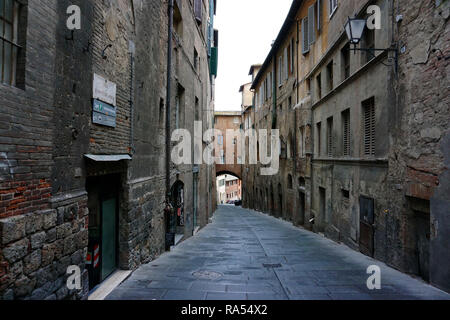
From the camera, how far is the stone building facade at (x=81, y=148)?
3.96 m

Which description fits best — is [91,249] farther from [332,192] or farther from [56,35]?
[332,192]

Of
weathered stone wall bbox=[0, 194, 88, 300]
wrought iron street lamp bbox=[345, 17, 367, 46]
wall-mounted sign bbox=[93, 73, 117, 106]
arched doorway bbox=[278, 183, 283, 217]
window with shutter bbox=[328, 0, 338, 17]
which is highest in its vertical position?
window with shutter bbox=[328, 0, 338, 17]

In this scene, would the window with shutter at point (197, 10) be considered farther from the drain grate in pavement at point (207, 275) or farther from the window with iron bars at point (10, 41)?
the window with iron bars at point (10, 41)

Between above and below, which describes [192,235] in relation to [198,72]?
below

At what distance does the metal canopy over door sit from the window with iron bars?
8609mm

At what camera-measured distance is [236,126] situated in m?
46.7

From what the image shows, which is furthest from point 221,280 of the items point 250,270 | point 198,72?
point 198,72

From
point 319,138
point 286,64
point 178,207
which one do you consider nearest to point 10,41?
point 178,207

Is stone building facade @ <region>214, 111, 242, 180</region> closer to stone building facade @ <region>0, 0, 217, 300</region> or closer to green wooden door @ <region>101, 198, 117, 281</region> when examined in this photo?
stone building facade @ <region>0, 0, 217, 300</region>

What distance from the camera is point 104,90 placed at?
6.29 meters

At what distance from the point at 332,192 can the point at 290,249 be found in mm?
3420

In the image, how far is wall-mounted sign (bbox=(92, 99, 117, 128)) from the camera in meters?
5.92

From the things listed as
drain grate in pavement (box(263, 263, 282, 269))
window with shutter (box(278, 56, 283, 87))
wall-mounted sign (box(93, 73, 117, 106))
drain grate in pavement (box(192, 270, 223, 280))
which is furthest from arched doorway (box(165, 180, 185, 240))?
window with shutter (box(278, 56, 283, 87))
